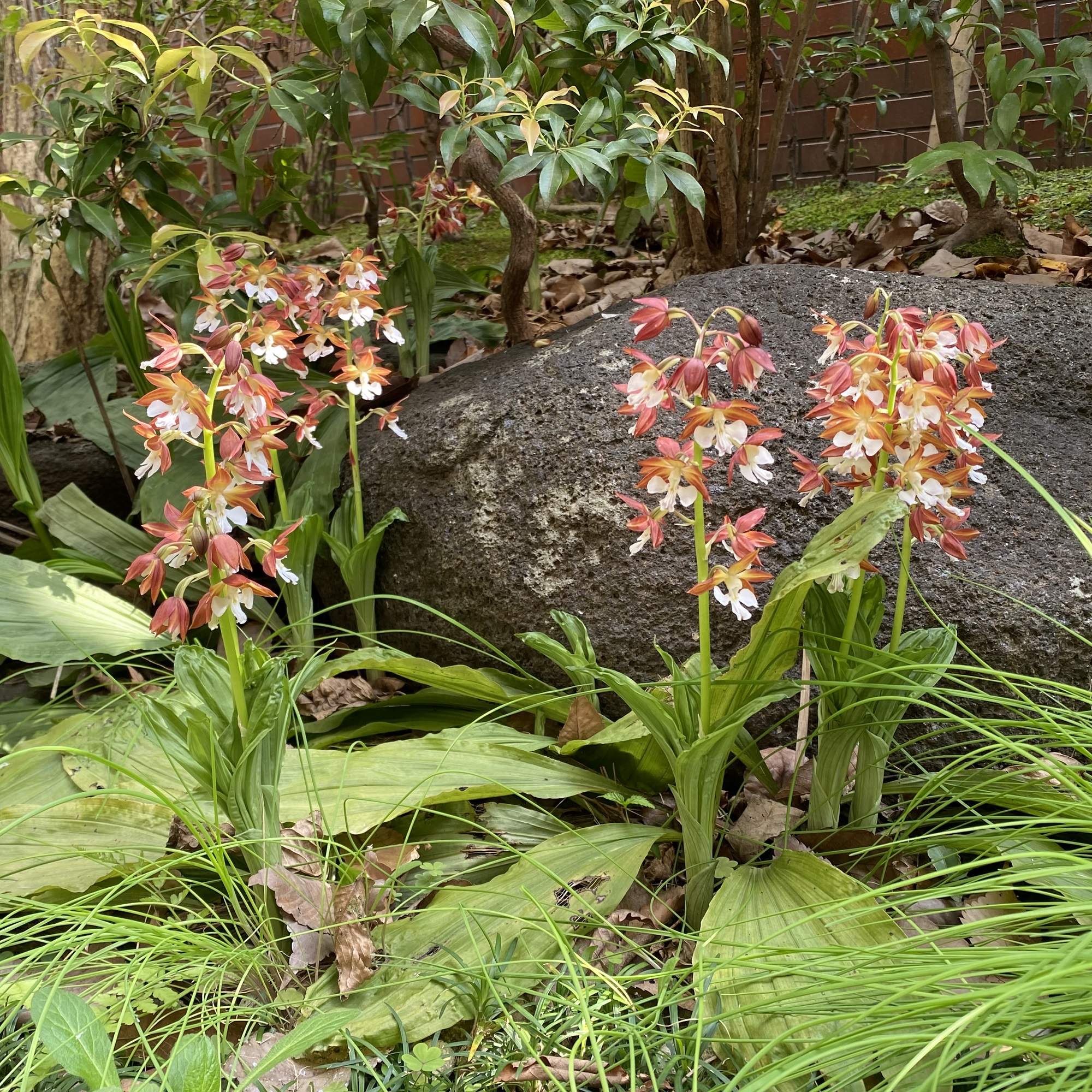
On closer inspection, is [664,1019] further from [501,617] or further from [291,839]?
[501,617]

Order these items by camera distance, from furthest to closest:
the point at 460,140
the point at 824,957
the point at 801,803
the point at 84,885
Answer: the point at 460,140 < the point at 801,803 < the point at 84,885 < the point at 824,957

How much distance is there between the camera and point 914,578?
5.97ft

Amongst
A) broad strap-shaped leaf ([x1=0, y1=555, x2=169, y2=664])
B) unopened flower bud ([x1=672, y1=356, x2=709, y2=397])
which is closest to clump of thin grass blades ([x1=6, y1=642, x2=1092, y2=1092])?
unopened flower bud ([x1=672, y1=356, x2=709, y2=397])

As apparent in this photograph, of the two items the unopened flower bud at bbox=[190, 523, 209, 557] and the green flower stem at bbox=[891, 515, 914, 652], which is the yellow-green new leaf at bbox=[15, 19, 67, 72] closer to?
the unopened flower bud at bbox=[190, 523, 209, 557]

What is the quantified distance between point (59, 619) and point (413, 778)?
3.37 ft

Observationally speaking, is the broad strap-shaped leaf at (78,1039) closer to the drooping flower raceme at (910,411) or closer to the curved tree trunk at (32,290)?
the drooping flower raceme at (910,411)

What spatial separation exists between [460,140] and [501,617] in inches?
40.2

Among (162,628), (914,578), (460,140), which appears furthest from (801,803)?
(460,140)

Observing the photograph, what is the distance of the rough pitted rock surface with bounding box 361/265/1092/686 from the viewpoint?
5.89 ft

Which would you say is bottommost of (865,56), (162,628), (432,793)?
(432,793)

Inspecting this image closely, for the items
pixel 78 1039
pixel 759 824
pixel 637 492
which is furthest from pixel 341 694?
pixel 78 1039

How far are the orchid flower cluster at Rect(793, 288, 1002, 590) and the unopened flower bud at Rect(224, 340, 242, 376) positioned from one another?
86 centimetres

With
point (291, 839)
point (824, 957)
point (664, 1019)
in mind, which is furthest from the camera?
point (291, 839)

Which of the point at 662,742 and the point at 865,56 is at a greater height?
the point at 865,56
